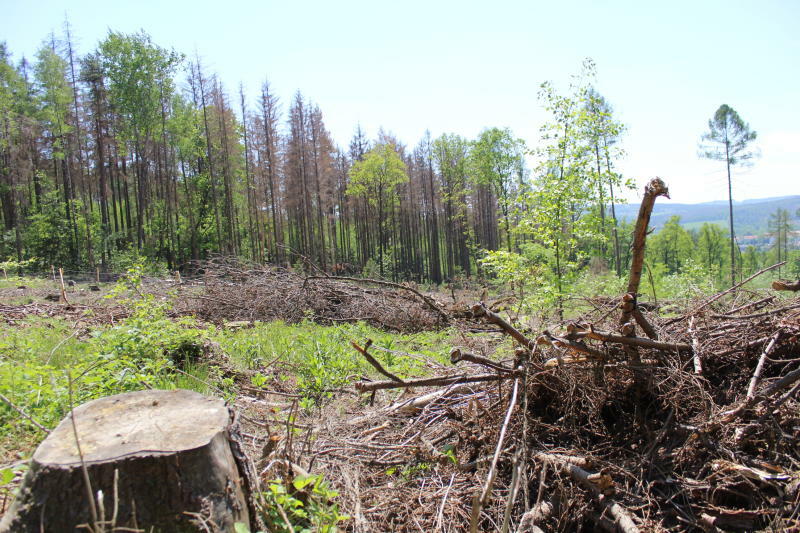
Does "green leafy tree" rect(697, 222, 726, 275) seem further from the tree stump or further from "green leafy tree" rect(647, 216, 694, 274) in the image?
the tree stump

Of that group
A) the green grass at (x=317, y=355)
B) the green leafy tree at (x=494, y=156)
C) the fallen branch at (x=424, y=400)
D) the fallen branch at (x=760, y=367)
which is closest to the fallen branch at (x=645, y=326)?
the fallen branch at (x=760, y=367)

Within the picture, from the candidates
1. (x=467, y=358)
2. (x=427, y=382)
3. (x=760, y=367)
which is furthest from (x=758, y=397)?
(x=427, y=382)

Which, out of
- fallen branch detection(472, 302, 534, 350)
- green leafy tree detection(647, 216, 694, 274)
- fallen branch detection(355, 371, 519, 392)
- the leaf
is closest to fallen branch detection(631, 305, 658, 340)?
fallen branch detection(472, 302, 534, 350)

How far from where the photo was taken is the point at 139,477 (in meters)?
1.63

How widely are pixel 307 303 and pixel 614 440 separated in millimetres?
8791

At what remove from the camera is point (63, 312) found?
9398mm

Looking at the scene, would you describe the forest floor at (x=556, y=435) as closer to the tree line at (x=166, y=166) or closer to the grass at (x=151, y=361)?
the grass at (x=151, y=361)

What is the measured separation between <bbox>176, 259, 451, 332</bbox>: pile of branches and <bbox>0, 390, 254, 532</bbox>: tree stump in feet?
26.1

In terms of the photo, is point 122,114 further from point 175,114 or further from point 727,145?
point 727,145

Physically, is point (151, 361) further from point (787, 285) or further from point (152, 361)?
point (787, 285)

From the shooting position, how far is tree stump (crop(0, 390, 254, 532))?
1563mm

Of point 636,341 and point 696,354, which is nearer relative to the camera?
point 636,341

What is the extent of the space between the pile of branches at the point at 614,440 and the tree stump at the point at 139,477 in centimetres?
89

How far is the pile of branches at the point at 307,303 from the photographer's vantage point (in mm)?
10258
